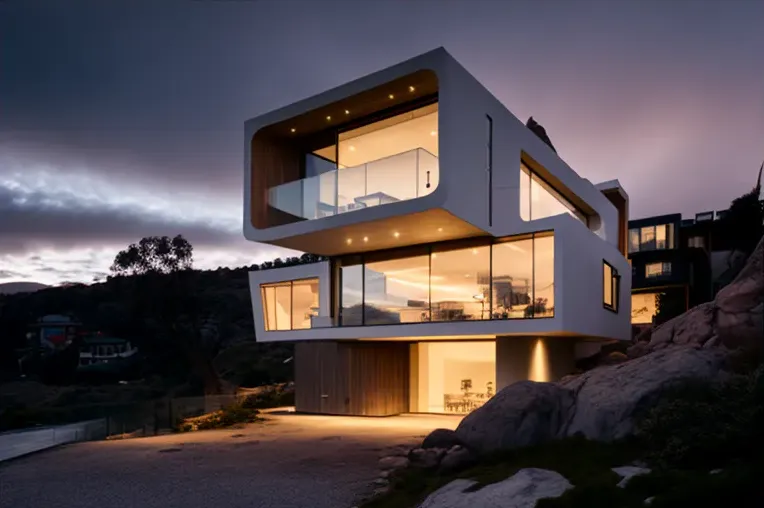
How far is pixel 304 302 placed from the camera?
69.2 feet

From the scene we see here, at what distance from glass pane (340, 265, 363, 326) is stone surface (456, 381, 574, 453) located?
861cm

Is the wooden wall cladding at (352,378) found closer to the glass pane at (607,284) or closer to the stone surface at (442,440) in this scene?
the glass pane at (607,284)

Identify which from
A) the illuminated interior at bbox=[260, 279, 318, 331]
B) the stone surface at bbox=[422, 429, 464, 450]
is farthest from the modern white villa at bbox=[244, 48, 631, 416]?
the stone surface at bbox=[422, 429, 464, 450]

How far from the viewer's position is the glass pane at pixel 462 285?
15289 mm

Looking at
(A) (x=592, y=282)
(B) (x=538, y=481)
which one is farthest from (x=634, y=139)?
(B) (x=538, y=481)

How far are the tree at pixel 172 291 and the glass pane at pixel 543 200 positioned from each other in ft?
96.4

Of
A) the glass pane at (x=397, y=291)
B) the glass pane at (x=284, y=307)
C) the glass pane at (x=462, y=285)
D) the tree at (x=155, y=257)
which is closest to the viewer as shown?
the glass pane at (x=462, y=285)

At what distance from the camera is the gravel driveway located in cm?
816

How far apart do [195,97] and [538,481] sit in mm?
22194

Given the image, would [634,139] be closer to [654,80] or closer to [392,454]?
[654,80]

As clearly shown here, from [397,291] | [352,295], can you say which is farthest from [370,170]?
[352,295]

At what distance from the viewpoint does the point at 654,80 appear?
24375 millimetres

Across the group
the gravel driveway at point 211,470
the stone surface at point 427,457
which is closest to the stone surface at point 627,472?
the stone surface at point 427,457

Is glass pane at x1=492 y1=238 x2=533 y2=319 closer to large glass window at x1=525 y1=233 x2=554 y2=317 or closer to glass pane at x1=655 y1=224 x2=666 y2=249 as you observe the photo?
large glass window at x1=525 y1=233 x2=554 y2=317
